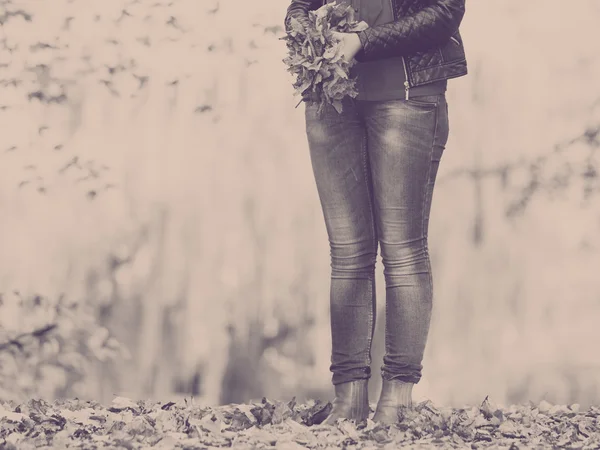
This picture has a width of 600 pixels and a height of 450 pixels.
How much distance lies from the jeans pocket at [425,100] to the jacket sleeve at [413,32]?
138mm

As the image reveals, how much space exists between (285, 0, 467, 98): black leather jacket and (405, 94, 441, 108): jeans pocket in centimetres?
4

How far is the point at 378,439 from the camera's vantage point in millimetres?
3221

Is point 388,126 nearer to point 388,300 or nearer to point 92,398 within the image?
point 388,300

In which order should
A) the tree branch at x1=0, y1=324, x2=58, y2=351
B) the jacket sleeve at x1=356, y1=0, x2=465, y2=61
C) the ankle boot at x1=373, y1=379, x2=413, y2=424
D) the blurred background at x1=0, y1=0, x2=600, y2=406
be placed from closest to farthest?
the jacket sleeve at x1=356, y1=0, x2=465, y2=61, the ankle boot at x1=373, y1=379, x2=413, y2=424, the blurred background at x1=0, y1=0, x2=600, y2=406, the tree branch at x1=0, y1=324, x2=58, y2=351

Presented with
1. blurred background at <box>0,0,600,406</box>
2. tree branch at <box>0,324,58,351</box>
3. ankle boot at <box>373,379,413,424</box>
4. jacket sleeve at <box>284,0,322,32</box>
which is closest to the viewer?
ankle boot at <box>373,379,413,424</box>

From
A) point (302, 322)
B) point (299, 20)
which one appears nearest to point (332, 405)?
point (302, 322)

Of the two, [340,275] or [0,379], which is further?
[0,379]

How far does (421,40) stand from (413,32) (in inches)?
1.4

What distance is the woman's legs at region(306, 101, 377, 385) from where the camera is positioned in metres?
3.37

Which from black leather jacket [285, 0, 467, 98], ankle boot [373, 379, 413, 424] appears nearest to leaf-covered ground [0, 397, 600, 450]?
ankle boot [373, 379, 413, 424]

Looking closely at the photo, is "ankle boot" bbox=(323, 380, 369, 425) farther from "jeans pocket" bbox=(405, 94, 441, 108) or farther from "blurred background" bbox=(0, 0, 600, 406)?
"jeans pocket" bbox=(405, 94, 441, 108)

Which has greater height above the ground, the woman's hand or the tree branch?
the woman's hand

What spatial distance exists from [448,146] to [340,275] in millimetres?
900

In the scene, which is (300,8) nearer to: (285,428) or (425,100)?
(425,100)
